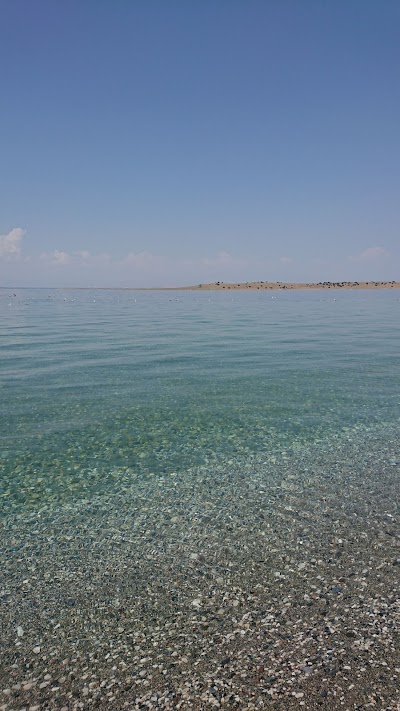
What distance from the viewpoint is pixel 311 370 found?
25.9 metres

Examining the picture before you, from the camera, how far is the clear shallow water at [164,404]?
12719 millimetres

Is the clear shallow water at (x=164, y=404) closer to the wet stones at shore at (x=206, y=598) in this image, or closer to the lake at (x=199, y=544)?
the lake at (x=199, y=544)

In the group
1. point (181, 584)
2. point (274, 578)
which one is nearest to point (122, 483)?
point (181, 584)

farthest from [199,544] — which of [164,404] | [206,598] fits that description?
[164,404]

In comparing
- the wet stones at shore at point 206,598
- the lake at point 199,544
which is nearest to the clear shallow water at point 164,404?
the lake at point 199,544

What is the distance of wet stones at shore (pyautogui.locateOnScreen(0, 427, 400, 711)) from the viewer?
558 centimetres

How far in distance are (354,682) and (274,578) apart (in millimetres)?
2229

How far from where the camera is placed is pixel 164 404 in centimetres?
1866

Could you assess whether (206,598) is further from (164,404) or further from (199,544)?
(164,404)

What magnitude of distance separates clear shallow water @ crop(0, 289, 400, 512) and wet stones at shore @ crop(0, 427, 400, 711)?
1742mm

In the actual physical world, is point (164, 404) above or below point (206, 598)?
above

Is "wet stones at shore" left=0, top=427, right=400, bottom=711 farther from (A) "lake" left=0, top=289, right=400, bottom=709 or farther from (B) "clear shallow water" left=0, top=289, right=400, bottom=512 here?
(B) "clear shallow water" left=0, top=289, right=400, bottom=512

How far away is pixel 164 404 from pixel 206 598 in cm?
1170

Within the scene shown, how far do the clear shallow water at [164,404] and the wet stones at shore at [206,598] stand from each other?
1742 mm
